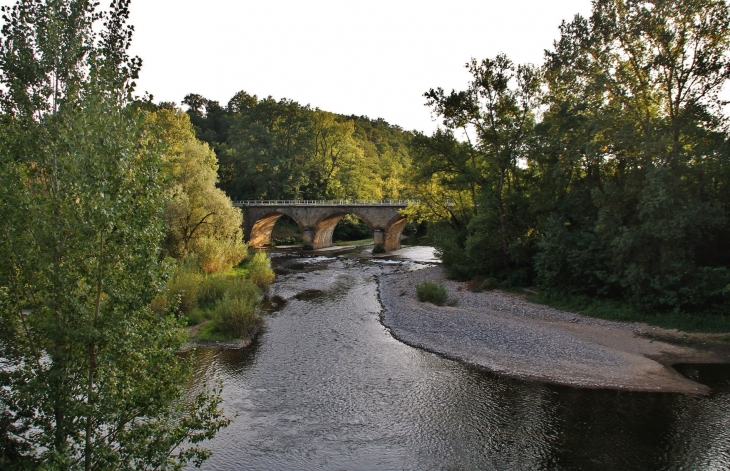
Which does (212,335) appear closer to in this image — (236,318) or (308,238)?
(236,318)

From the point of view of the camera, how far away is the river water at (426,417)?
36.0ft

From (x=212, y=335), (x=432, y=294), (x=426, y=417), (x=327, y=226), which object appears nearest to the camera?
(x=426, y=417)

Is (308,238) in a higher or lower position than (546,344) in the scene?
higher

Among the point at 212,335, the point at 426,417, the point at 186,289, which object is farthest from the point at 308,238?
the point at 426,417

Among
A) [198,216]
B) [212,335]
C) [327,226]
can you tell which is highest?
[198,216]

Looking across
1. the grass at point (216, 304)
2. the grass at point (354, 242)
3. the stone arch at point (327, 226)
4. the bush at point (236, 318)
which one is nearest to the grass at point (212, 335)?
the grass at point (216, 304)

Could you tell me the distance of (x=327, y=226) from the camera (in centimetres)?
6047

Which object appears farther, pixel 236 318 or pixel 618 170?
pixel 618 170

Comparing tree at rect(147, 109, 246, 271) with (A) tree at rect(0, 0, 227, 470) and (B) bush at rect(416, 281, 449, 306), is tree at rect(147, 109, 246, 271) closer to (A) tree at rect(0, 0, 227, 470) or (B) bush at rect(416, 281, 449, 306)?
(B) bush at rect(416, 281, 449, 306)

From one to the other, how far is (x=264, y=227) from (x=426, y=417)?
51.9 metres

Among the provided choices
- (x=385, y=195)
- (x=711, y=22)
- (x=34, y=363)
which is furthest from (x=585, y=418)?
(x=385, y=195)

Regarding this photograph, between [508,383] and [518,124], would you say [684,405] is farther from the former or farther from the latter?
[518,124]

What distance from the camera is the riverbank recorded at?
15.6 m

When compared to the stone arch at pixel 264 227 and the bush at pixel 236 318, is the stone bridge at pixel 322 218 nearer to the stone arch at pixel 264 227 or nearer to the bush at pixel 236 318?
the stone arch at pixel 264 227
